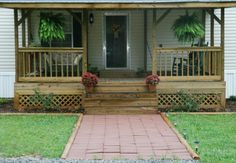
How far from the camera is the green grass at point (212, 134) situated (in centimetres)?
869

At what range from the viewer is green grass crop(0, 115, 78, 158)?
903 cm

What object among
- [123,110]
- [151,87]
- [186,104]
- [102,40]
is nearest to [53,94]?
[123,110]

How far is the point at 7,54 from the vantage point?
17250mm

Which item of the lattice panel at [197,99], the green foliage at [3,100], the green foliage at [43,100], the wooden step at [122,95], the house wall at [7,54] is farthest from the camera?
the house wall at [7,54]

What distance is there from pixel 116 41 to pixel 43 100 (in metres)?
4.66

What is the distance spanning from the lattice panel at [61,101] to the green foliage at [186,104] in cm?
282

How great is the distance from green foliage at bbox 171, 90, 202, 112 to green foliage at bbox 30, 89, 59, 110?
354cm

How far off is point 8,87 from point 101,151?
29.4ft

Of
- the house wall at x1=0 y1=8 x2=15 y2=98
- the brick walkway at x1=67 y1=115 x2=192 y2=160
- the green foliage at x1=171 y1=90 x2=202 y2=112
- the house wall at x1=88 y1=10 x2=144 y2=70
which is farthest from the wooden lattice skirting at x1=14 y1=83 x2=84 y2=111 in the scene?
the house wall at x1=88 y1=10 x2=144 y2=70

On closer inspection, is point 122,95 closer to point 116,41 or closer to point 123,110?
point 123,110

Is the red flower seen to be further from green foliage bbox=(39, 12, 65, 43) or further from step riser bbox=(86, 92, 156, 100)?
green foliage bbox=(39, 12, 65, 43)

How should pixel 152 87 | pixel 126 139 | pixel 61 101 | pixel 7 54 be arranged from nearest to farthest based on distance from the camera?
pixel 126 139 < pixel 152 87 < pixel 61 101 < pixel 7 54

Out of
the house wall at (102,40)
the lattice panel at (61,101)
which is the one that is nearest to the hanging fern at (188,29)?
the house wall at (102,40)

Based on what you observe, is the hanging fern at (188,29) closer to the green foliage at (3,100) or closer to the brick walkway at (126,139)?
the brick walkway at (126,139)
